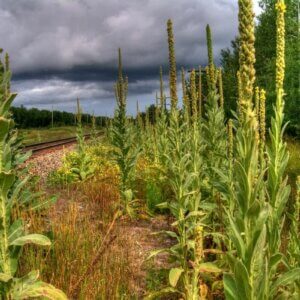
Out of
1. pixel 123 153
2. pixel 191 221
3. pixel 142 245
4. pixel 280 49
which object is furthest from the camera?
pixel 123 153

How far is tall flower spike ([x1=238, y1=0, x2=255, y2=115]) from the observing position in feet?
8.70

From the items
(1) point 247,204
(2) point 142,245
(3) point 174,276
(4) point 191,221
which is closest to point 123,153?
(2) point 142,245

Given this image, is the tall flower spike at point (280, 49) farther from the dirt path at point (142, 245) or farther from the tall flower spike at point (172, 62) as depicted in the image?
the dirt path at point (142, 245)

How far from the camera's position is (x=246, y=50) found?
8.76 feet

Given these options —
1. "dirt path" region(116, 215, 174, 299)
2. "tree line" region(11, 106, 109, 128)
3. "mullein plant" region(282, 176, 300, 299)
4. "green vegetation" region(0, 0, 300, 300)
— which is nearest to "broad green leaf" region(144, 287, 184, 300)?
"green vegetation" region(0, 0, 300, 300)

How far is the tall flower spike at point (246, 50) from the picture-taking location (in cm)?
265

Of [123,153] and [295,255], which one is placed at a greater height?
[123,153]

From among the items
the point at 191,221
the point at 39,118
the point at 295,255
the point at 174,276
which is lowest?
the point at 174,276

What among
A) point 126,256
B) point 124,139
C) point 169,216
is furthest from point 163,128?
point 126,256

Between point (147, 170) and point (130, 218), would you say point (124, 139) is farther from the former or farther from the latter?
point (147, 170)

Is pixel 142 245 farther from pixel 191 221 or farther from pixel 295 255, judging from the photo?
pixel 295 255

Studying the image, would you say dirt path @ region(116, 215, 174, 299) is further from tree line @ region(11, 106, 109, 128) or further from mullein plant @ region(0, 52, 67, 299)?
tree line @ region(11, 106, 109, 128)

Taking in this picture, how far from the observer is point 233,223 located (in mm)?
2801

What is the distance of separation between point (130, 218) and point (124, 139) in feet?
5.41
